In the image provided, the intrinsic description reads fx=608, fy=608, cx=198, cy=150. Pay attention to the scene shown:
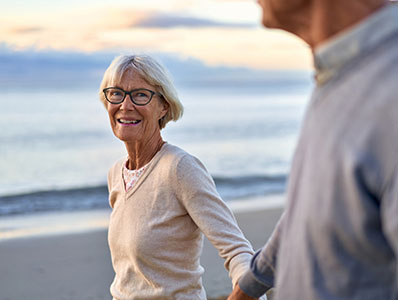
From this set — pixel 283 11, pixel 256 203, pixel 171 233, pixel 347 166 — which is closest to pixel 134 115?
pixel 171 233

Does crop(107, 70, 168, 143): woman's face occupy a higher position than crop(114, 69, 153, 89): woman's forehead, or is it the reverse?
crop(114, 69, 153, 89): woman's forehead

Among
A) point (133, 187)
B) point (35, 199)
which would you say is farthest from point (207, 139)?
point (133, 187)

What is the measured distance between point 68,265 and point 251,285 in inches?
239

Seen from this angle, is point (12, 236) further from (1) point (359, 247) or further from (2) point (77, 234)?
(1) point (359, 247)

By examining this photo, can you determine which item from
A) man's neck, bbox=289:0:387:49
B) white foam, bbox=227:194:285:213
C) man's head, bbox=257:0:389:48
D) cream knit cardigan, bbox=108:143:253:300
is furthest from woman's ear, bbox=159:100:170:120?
white foam, bbox=227:194:285:213

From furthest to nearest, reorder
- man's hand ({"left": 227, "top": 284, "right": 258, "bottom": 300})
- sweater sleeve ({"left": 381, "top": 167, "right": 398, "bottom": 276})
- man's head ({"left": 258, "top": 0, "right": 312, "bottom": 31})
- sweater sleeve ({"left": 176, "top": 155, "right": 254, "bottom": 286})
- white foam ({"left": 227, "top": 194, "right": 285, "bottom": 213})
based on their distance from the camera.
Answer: white foam ({"left": 227, "top": 194, "right": 285, "bottom": 213})
sweater sleeve ({"left": 176, "top": 155, "right": 254, "bottom": 286})
man's hand ({"left": 227, "top": 284, "right": 258, "bottom": 300})
man's head ({"left": 258, "top": 0, "right": 312, "bottom": 31})
sweater sleeve ({"left": 381, "top": 167, "right": 398, "bottom": 276})

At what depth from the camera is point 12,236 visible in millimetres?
9328

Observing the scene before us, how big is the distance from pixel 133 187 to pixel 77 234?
22.0ft

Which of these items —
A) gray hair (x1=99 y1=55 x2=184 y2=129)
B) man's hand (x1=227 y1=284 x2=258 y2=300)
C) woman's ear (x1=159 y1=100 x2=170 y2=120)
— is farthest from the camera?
woman's ear (x1=159 y1=100 x2=170 y2=120)

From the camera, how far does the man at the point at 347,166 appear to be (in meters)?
1.11

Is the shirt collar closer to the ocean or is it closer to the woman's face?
the woman's face

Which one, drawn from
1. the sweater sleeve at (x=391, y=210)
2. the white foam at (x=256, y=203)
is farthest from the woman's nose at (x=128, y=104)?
the white foam at (x=256, y=203)

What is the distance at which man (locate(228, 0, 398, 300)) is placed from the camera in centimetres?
111

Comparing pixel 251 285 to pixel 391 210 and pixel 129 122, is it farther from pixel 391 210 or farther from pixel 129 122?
pixel 129 122
